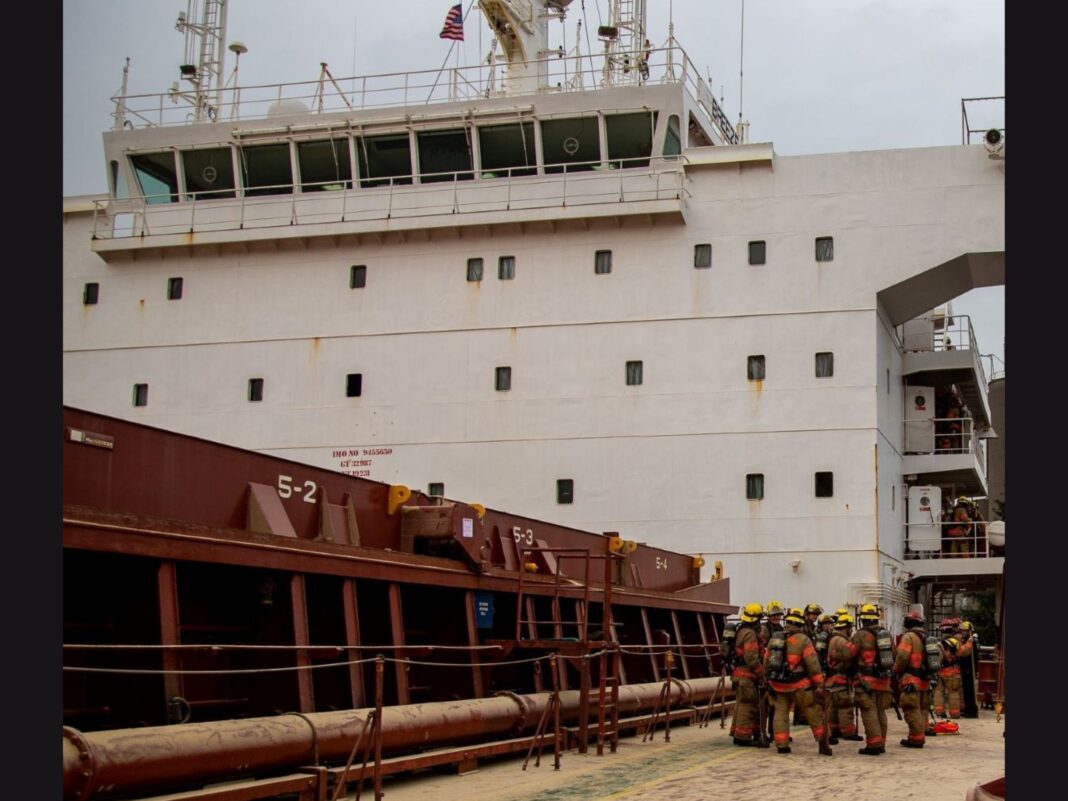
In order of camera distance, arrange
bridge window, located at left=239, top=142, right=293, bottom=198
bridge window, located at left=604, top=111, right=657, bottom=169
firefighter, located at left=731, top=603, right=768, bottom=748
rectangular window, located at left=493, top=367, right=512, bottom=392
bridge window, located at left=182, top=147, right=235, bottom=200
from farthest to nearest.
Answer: bridge window, located at left=182, top=147, right=235, bottom=200
bridge window, located at left=239, top=142, right=293, bottom=198
rectangular window, located at left=493, top=367, right=512, bottom=392
bridge window, located at left=604, top=111, right=657, bottom=169
firefighter, located at left=731, top=603, right=768, bottom=748

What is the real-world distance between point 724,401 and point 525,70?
9.09 metres

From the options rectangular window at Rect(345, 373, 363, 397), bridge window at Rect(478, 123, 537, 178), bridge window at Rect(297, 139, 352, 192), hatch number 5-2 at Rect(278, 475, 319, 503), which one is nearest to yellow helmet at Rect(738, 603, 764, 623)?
hatch number 5-2 at Rect(278, 475, 319, 503)

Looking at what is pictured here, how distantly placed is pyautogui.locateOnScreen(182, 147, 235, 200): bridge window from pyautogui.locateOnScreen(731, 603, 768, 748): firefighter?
18.3m

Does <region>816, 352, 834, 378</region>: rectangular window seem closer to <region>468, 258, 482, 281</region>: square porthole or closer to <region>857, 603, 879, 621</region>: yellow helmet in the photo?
<region>468, 258, 482, 281</region>: square porthole

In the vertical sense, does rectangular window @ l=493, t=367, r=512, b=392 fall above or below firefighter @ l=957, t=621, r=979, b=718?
above

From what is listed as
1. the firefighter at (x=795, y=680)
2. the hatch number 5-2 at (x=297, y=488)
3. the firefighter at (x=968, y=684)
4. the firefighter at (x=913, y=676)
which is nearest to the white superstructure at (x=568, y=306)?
the firefighter at (x=968, y=684)

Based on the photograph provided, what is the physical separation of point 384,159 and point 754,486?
419 inches

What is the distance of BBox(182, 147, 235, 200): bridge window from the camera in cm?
2877

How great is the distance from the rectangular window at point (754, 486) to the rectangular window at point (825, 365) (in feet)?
7.72

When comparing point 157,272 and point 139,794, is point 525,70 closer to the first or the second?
point 157,272

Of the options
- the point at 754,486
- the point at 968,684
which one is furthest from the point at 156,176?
the point at 968,684

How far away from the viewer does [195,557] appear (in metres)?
9.97

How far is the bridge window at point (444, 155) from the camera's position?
1085 inches

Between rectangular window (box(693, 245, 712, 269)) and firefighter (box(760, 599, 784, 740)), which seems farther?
rectangular window (box(693, 245, 712, 269))
